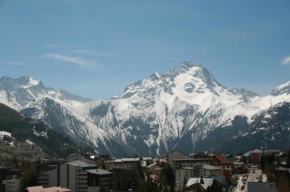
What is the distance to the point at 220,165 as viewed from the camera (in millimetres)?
168500

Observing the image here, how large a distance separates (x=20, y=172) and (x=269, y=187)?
9489cm

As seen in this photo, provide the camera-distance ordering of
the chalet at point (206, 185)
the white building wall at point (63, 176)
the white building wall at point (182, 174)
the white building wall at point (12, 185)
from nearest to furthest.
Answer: the chalet at point (206, 185) < the white building wall at point (63, 176) < the white building wall at point (12, 185) < the white building wall at point (182, 174)

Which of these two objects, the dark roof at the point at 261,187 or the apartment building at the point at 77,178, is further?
the apartment building at the point at 77,178

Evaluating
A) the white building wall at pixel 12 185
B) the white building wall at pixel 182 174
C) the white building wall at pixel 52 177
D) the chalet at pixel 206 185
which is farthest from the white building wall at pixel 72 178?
the chalet at pixel 206 185

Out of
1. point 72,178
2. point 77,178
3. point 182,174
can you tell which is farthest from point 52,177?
point 182,174

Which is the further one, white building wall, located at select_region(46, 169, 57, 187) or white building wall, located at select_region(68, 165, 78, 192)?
white building wall, located at select_region(46, 169, 57, 187)

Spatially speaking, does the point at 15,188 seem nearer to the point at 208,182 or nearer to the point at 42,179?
the point at 42,179

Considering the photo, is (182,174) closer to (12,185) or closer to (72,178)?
(72,178)

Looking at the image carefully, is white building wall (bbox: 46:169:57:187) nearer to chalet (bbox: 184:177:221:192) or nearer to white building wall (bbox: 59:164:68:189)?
white building wall (bbox: 59:164:68:189)

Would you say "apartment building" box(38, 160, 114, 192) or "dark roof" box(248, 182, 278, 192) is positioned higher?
"apartment building" box(38, 160, 114, 192)

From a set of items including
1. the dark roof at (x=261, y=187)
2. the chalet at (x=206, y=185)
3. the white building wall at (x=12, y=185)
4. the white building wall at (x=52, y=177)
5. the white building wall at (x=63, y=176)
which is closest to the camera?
the dark roof at (x=261, y=187)

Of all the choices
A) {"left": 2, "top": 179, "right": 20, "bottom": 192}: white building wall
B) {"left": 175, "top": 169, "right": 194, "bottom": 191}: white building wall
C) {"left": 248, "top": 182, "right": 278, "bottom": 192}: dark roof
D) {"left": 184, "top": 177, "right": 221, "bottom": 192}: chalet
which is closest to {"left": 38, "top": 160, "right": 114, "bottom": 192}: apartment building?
{"left": 2, "top": 179, "right": 20, "bottom": 192}: white building wall

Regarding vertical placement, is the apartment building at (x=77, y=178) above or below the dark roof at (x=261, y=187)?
above

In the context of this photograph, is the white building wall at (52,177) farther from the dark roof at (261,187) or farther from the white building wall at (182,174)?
the dark roof at (261,187)
